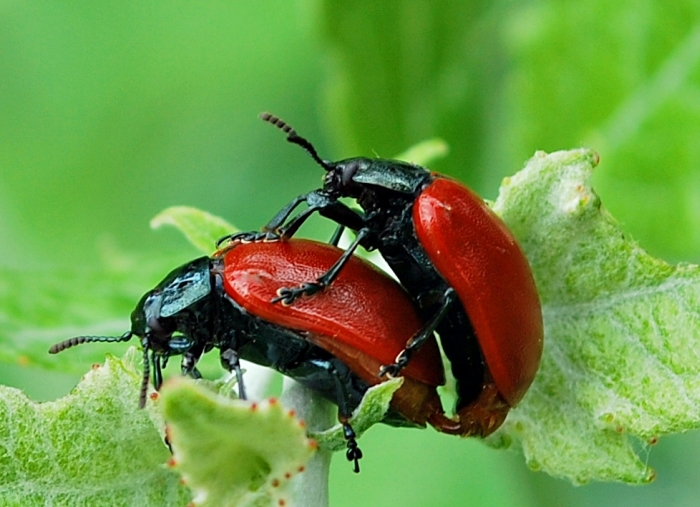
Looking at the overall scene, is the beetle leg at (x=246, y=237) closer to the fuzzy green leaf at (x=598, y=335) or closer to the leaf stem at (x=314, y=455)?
the leaf stem at (x=314, y=455)

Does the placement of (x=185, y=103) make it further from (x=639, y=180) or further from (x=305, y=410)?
(x=305, y=410)

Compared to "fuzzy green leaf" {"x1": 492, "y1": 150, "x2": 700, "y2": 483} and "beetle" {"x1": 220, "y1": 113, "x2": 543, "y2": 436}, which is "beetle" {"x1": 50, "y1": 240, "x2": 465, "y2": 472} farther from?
"fuzzy green leaf" {"x1": 492, "y1": 150, "x2": 700, "y2": 483}

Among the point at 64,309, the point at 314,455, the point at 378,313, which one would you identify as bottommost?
the point at 64,309

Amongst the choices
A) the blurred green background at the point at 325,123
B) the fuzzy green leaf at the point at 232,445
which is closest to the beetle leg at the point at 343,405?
Result: the fuzzy green leaf at the point at 232,445

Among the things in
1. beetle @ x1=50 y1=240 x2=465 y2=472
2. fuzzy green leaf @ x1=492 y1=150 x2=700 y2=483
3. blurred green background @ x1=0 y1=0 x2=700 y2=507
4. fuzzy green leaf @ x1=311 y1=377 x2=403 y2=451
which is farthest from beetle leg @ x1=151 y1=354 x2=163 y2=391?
fuzzy green leaf @ x1=492 y1=150 x2=700 y2=483

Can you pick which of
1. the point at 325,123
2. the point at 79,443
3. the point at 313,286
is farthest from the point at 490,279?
the point at 325,123

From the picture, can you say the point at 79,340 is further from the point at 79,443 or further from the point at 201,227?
the point at 79,443
